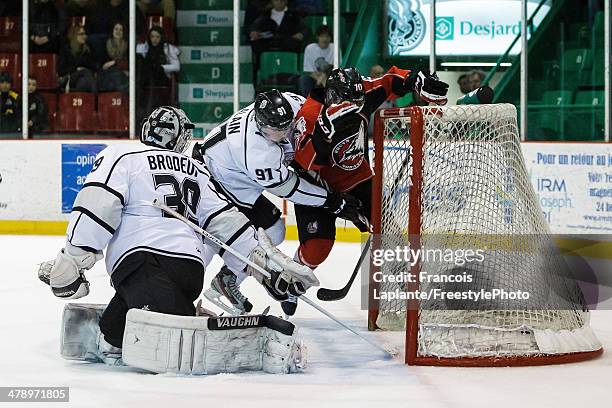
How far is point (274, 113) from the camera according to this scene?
12.3ft

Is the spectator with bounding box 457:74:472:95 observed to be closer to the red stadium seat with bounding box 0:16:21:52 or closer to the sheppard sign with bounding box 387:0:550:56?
the sheppard sign with bounding box 387:0:550:56

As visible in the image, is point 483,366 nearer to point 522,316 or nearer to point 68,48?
point 522,316

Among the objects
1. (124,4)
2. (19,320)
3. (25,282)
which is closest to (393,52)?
(124,4)

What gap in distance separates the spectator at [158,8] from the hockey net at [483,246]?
4750 millimetres

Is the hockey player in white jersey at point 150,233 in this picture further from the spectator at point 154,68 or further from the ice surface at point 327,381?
the spectator at point 154,68

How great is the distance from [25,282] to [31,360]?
1969 millimetres

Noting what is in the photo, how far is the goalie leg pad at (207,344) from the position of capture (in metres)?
3.13

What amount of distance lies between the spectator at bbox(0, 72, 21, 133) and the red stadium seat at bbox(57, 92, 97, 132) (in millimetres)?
303

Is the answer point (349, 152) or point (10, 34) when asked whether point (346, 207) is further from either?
point (10, 34)

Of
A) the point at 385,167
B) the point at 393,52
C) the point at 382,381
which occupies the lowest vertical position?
the point at 382,381

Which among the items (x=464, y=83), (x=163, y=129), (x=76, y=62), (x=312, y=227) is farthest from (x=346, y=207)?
(x=76, y=62)

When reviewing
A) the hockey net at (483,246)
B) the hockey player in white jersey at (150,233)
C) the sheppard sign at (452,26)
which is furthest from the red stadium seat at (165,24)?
the hockey player in white jersey at (150,233)

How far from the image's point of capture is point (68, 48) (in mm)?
8578

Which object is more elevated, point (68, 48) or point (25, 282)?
point (68, 48)
